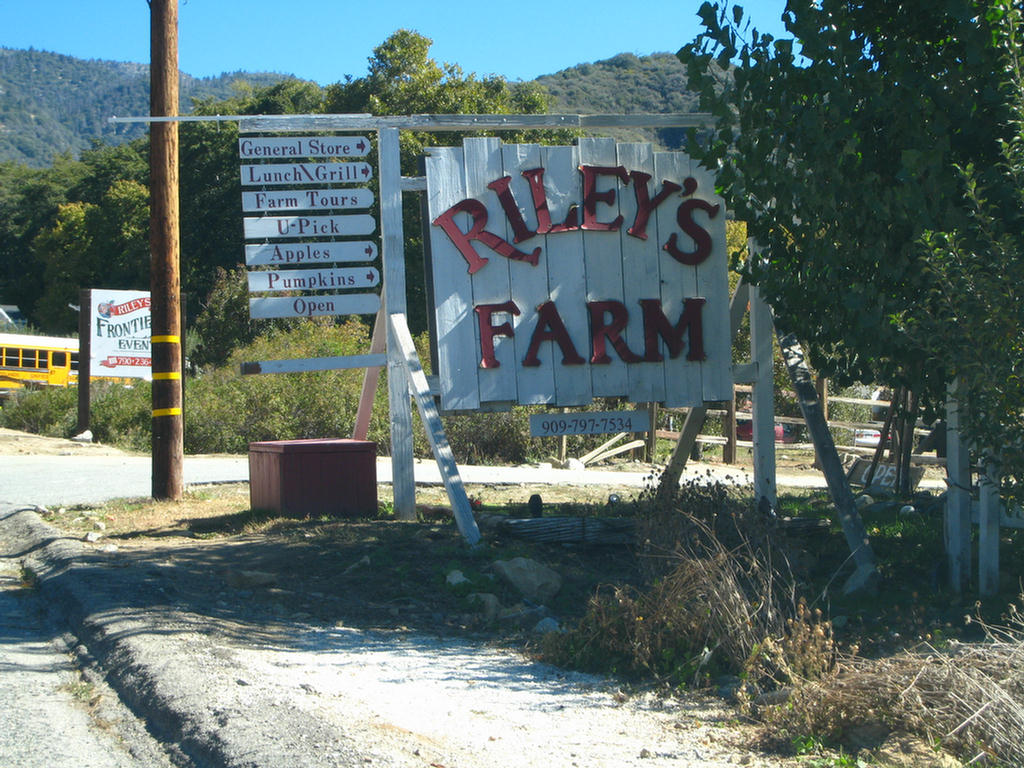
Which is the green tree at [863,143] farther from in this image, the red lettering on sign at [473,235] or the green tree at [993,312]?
the red lettering on sign at [473,235]

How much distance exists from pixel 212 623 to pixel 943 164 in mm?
5333

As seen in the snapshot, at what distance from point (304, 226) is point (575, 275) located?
244cm

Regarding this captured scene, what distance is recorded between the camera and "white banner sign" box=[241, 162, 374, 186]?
9000 millimetres

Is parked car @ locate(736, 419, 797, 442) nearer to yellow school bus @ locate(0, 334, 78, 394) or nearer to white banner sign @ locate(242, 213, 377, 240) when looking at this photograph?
white banner sign @ locate(242, 213, 377, 240)

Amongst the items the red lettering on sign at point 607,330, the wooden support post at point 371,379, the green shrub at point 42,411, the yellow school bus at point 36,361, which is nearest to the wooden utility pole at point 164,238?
the wooden support post at point 371,379

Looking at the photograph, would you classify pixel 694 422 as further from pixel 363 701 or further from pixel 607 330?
pixel 363 701

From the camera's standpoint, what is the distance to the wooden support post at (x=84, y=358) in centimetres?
1931

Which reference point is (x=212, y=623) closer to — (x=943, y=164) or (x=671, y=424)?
(x=943, y=164)

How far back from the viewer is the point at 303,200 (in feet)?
30.0

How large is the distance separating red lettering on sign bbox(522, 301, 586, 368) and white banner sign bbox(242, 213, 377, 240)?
178 cm

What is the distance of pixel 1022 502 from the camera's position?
5746 mm

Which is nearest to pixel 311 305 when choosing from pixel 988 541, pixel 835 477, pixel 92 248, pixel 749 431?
pixel 835 477

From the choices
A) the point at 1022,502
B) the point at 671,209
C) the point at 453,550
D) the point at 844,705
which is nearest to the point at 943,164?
the point at 1022,502

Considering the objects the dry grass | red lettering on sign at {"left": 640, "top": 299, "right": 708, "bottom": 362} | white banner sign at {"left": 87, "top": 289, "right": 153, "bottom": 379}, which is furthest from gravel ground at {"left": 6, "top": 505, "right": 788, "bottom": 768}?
white banner sign at {"left": 87, "top": 289, "right": 153, "bottom": 379}
